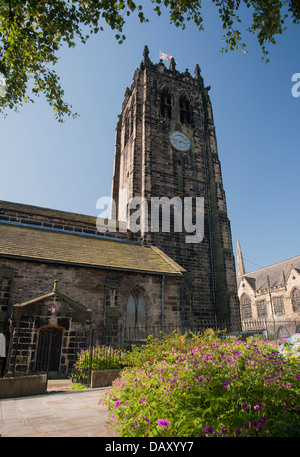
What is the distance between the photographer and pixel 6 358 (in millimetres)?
10438

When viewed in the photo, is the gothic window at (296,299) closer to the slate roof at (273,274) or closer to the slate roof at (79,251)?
the slate roof at (273,274)

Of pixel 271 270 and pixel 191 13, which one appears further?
pixel 271 270

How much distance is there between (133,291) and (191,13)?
39.3 ft

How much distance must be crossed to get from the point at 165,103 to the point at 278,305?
1421 inches

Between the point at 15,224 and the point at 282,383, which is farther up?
the point at 15,224

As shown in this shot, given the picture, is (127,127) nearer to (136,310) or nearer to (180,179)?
(180,179)

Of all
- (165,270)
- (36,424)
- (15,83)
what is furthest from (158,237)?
(36,424)

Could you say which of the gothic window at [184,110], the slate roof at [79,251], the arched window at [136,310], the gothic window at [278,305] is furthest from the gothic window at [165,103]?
the gothic window at [278,305]

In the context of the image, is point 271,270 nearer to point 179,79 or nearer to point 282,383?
point 179,79

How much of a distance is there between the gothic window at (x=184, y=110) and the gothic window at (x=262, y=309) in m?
35.1

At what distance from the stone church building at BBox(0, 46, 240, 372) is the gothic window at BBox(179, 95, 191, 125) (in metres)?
0.12

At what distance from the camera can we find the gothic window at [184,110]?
2589 centimetres

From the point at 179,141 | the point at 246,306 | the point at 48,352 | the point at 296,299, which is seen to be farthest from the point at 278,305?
the point at 48,352
